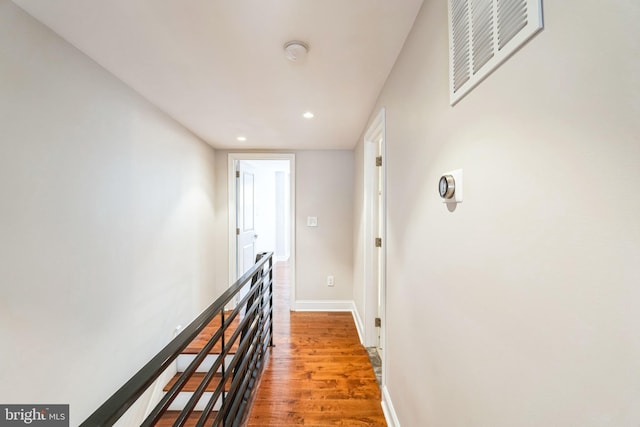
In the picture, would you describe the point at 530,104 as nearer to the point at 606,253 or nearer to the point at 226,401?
the point at 606,253

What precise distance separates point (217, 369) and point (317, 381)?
1137mm

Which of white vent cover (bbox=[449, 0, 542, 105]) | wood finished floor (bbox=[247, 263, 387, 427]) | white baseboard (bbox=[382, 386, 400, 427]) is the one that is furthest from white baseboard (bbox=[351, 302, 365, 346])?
white vent cover (bbox=[449, 0, 542, 105])

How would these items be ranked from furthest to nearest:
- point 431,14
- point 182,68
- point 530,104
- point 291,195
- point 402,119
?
point 291,195, point 182,68, point 402,119, point 431,14, point 530,104

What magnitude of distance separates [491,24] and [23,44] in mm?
1829

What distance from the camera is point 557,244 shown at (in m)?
0.48

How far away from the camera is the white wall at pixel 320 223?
3.49 m

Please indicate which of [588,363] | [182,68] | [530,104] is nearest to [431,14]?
[530,104]

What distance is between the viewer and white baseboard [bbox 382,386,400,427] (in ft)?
4.94

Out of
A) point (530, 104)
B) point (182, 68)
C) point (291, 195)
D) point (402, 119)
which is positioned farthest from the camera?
point (291, 195)

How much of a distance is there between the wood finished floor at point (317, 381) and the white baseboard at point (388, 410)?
0.05 metres

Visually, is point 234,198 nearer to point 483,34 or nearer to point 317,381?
point 317,381

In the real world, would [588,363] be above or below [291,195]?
below

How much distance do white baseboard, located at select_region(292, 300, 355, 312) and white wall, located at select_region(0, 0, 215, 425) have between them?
167 centimetres

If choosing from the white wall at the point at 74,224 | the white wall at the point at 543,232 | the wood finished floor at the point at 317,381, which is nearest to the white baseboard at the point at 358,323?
the wood finished floor at the point at 317,381
